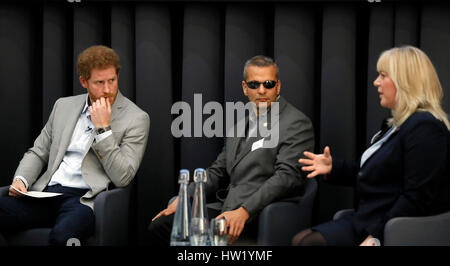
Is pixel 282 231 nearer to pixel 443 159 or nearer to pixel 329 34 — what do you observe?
pixel 443 159

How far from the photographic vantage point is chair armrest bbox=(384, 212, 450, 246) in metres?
2.41

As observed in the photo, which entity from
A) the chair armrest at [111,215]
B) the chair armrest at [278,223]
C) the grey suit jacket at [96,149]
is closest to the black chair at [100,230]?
the chair armrest at [111,215]

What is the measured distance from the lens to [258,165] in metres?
3.14

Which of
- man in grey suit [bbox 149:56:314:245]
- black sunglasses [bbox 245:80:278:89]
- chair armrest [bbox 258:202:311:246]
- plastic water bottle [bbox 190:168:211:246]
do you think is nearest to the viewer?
plastic water bottle [bbox 190:168:211:246]

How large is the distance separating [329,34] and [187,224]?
6.23ft

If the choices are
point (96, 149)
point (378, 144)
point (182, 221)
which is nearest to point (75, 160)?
point (96, 149)

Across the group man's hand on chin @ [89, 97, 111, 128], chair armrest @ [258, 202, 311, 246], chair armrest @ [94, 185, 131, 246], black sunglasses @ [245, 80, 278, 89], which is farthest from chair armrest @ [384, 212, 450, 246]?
man's hand on chin @ [89, 97, 111, 128]

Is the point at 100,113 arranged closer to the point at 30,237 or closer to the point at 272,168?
the point at 30,237

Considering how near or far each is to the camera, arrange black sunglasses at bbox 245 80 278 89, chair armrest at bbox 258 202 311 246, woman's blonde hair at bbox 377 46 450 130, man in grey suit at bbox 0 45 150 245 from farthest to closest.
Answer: black sunglasses at bbox 245 80 278 89
man in grey suit at bbox 0 45 150 245
chair armrest at bbox 258 202 311 246
woman's blonde hair at bbox 377 46 450 130

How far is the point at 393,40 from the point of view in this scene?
367 cm

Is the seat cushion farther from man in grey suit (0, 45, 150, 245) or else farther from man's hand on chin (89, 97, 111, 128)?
man's hand on chin (89, 97, 111, 128)

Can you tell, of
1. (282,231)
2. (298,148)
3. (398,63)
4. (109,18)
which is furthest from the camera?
(109,18)
